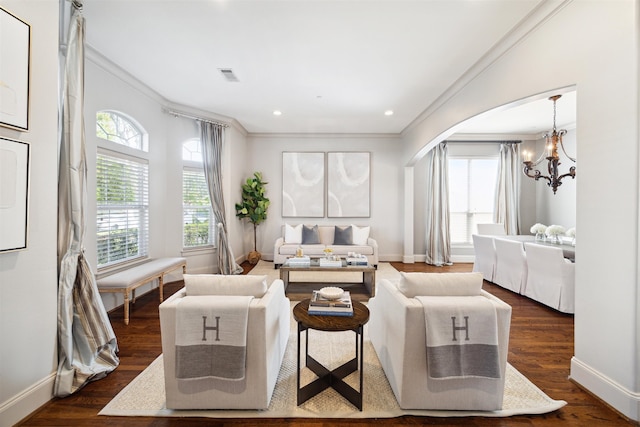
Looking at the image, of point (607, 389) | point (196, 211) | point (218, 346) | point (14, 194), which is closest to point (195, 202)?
point (196, 211)

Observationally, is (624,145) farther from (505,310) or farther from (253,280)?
(253,280)

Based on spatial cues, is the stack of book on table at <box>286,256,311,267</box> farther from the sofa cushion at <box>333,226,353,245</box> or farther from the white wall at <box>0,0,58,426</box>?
the white wall at <box>0,0,58,426</box>

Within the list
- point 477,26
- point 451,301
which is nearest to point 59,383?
point 451,301

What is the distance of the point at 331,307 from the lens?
5.89 feet

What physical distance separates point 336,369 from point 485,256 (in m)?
3.83

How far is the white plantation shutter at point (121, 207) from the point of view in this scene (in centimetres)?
327

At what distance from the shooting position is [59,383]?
1835mm

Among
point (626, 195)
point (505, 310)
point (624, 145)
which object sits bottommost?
point (505, 310)

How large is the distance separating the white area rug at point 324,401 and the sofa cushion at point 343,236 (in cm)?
361

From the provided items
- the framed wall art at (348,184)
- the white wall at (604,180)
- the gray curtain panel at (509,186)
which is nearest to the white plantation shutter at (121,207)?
the framed wall art at (348,184)

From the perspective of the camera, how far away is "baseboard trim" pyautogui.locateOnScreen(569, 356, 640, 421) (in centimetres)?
164

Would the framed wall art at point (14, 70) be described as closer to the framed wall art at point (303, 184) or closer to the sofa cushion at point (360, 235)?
the framed wall art at point (303, 184)

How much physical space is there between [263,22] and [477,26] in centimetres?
198

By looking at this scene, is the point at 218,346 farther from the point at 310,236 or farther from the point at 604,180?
the point at 310,236
